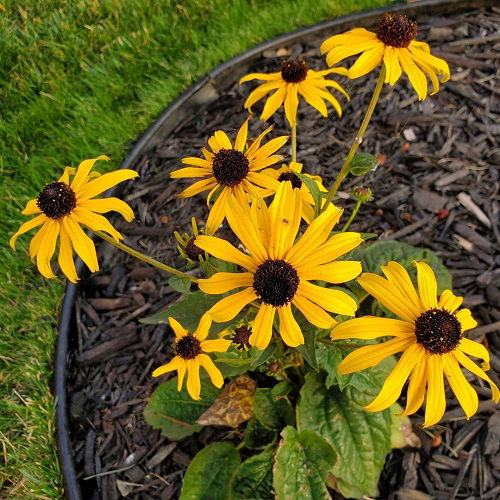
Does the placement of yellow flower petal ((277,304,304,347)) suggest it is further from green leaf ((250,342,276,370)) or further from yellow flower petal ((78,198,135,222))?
yellow flower petal ((78,198,135,222))

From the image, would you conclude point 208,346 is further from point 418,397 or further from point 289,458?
point 418,397

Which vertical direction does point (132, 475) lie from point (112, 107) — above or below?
below

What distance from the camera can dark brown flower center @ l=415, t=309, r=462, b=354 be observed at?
57.4 inches

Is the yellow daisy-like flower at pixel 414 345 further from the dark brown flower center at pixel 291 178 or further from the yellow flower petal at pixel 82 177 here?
the yellow flower petal at pixel 82 177

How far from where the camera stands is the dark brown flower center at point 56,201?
5.49ft

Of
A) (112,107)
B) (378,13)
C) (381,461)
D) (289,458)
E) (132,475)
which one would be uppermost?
(378,13)

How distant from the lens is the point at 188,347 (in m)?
1.94

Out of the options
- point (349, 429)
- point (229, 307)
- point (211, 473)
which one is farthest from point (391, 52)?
point (211, 473)

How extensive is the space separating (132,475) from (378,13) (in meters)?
3.02

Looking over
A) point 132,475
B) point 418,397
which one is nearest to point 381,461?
point 418,397

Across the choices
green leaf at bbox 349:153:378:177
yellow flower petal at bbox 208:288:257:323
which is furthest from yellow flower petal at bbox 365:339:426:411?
green leaf at bbox 349:153:378:177

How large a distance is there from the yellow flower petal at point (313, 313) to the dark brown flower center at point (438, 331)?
0.24 meters

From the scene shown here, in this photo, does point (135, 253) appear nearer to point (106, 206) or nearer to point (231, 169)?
point (106, 206)

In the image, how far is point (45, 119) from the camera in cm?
367
